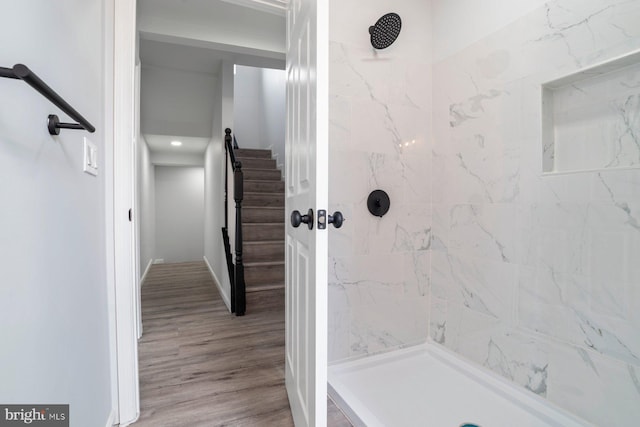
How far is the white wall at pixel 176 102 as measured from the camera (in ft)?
12.4

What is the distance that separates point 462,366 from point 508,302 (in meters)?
0.51

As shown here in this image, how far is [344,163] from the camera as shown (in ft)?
5.72

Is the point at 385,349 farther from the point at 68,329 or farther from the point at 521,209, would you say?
the point at 68,329

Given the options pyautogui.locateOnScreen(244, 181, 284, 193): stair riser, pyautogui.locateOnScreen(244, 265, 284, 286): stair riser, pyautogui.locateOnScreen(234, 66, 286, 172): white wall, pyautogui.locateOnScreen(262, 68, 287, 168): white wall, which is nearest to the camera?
pyautogui.locateOnScreen(244, 265, 284, 286): stair riser

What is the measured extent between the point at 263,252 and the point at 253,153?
2249 mm

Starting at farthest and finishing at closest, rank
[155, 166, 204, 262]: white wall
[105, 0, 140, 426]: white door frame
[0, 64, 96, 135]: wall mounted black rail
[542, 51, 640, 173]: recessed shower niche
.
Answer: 1. [155, 166, 204, 262]: white wall
2. [105, 0, 140, 426]: white door frame
3. [542, 51, 640, 173]: recessed shower niche
4. [0, 64, 96, 135]: wall mounted black rail

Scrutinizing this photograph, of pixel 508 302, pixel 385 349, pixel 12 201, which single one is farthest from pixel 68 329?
pixel 508 302

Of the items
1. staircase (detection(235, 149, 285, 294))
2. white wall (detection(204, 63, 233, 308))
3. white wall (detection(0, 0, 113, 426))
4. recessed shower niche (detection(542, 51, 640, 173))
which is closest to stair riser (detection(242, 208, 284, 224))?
staircase (detection(235, 149, 285, 294))

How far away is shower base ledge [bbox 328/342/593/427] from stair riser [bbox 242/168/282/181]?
A: 318 cm

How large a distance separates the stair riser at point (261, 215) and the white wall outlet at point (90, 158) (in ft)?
8.08

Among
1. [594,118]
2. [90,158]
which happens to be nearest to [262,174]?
[90,158]

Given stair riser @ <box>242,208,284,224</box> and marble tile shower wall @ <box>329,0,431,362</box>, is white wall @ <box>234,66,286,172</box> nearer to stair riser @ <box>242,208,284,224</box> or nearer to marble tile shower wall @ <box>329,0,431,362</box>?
stair riser @ <box>242,208,284,224</box>

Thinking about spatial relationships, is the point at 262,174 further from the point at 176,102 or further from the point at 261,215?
the point at 176,102

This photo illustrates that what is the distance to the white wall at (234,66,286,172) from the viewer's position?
5234 mm
